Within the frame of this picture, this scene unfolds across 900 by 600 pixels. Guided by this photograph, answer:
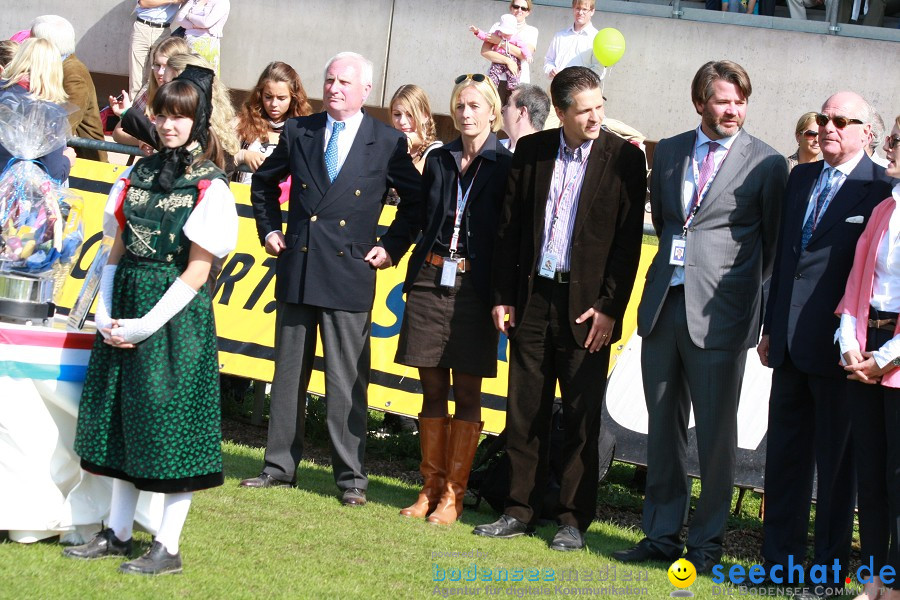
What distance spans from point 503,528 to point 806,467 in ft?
4.88

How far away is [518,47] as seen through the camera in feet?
38.8

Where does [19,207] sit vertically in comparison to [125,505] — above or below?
above

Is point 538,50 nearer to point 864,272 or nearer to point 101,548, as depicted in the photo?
point 864,272

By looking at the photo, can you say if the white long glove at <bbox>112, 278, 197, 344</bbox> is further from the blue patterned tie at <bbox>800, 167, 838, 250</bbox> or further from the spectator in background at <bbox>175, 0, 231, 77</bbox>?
the spectator in background at <bbox>175, 0, 231, 77</bbox>

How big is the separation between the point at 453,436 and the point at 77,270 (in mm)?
3771

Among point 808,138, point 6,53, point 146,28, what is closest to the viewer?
point 808,138

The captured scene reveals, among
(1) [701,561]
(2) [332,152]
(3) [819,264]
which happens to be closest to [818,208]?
(3) [819,264]

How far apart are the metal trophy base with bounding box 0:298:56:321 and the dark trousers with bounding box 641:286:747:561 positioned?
111 inches

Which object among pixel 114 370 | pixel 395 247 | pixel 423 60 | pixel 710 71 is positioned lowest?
pixel 114 370

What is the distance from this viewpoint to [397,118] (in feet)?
26.0

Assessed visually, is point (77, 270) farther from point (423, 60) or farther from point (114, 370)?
point (423, 60)

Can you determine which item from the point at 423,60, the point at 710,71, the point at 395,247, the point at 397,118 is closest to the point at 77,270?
the point at 397,118

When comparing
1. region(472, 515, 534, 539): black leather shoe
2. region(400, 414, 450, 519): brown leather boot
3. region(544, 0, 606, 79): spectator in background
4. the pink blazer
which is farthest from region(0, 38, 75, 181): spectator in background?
region(544, 0, 606, 79): spectator in background

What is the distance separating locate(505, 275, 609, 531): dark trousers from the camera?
566 centimetres
